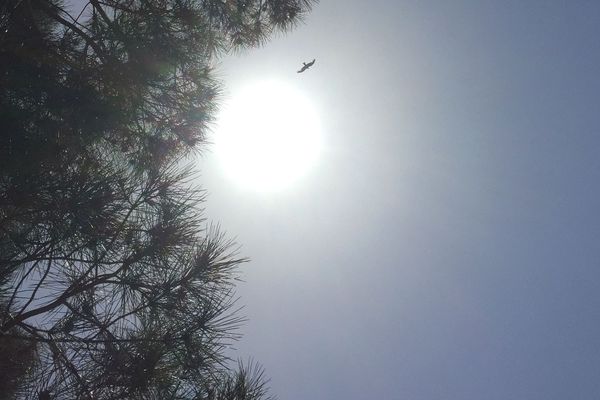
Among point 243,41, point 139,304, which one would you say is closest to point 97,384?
point 139,304

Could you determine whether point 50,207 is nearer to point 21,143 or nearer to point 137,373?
point 21,143

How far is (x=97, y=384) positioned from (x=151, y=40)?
262 cm

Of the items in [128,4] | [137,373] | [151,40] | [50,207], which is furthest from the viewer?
[128,4]

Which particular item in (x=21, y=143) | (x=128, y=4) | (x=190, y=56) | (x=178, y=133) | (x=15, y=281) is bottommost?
(x=15, y=281)

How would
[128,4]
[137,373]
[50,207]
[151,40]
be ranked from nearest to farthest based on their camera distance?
1. [137,373]
2. [50,207]
3. [151,40]
4. [128,4]

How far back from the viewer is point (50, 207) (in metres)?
2.76

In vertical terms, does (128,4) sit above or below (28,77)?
above

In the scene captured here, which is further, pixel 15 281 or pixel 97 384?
pixel 15 281

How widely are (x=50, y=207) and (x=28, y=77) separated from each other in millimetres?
1035

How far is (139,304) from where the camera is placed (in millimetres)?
3072

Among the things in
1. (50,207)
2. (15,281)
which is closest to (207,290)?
(50,207)

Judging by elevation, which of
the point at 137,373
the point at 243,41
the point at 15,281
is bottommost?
the point at 137,373

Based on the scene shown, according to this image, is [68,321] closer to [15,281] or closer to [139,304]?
[139,304]

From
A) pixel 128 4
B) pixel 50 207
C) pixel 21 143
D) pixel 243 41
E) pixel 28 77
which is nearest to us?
pixel 50 207
